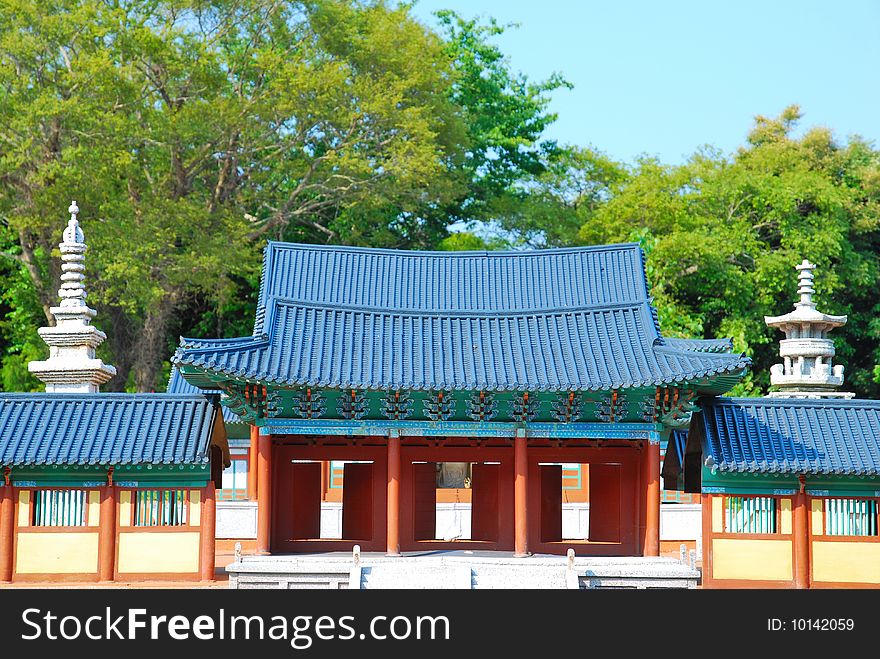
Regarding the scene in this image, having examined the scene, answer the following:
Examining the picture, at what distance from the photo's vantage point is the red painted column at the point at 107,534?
830 inches

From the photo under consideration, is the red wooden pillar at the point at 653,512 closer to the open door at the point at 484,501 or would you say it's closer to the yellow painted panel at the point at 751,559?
the yellow painted panel at the point at 751,559

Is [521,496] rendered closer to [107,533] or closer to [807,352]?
[107,533]

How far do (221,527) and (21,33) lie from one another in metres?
17.9

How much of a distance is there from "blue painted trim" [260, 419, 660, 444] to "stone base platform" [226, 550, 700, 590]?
2.14 m

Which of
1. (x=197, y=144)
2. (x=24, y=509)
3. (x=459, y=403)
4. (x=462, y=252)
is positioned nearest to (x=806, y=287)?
(x=462, y=252)

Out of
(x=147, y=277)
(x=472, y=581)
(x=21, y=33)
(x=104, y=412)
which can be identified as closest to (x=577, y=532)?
(x=472, y=581)

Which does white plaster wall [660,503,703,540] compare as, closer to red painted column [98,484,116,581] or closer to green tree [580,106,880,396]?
red painted column [98,484,116,581]

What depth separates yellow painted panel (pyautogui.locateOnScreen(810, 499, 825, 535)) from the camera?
840 inches

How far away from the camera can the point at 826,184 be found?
43844mm

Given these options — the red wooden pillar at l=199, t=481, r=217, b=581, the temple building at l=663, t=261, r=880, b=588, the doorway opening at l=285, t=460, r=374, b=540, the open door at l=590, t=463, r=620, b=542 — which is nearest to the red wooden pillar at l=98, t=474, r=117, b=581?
the red wooden pillar at l=199, t=481, r=217, b=581

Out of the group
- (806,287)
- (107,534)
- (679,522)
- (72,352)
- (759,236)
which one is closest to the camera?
(107,534)

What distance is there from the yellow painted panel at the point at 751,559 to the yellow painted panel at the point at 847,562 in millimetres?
465

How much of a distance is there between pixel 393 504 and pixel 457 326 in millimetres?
3424

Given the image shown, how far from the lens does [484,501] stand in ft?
77.4
